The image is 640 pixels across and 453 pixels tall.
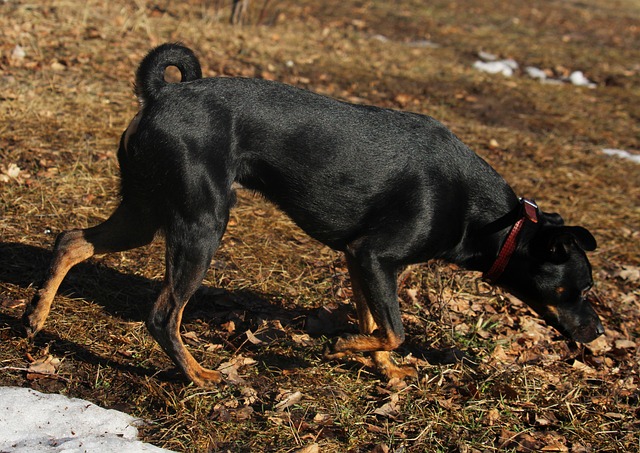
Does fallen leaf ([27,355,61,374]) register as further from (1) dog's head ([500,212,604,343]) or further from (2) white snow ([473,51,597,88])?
(2) white snow ([473,51,597,88])

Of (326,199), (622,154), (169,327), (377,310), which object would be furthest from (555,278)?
(622,154)

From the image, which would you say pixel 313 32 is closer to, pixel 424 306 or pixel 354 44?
pixel 354 44

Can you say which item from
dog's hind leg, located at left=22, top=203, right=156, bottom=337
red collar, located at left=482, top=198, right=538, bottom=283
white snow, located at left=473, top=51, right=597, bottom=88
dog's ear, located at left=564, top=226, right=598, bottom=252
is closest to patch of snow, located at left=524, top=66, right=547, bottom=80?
white snow, located at left=473, top=51, right=597, bottom=88

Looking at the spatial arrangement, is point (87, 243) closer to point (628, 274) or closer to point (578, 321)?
point (578, 321)

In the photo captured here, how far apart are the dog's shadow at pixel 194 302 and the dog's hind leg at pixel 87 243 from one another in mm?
512

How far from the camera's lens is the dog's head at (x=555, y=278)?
177 inches

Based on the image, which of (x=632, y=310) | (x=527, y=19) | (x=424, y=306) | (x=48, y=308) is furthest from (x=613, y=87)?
(x=48, y=308)

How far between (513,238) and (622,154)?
5.76 metres

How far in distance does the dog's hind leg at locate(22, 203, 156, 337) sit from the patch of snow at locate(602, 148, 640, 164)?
7.01 m

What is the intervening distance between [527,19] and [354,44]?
7.53m

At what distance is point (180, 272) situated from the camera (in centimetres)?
405

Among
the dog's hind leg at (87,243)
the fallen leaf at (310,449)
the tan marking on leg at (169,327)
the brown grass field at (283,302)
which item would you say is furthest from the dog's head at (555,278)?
the dog's hind leg at (87,243)

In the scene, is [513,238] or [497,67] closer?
[513,238]

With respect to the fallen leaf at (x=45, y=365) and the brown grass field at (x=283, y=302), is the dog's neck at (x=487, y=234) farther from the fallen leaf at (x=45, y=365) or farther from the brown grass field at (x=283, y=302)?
the fallen leaf at (x=45, y=365)
